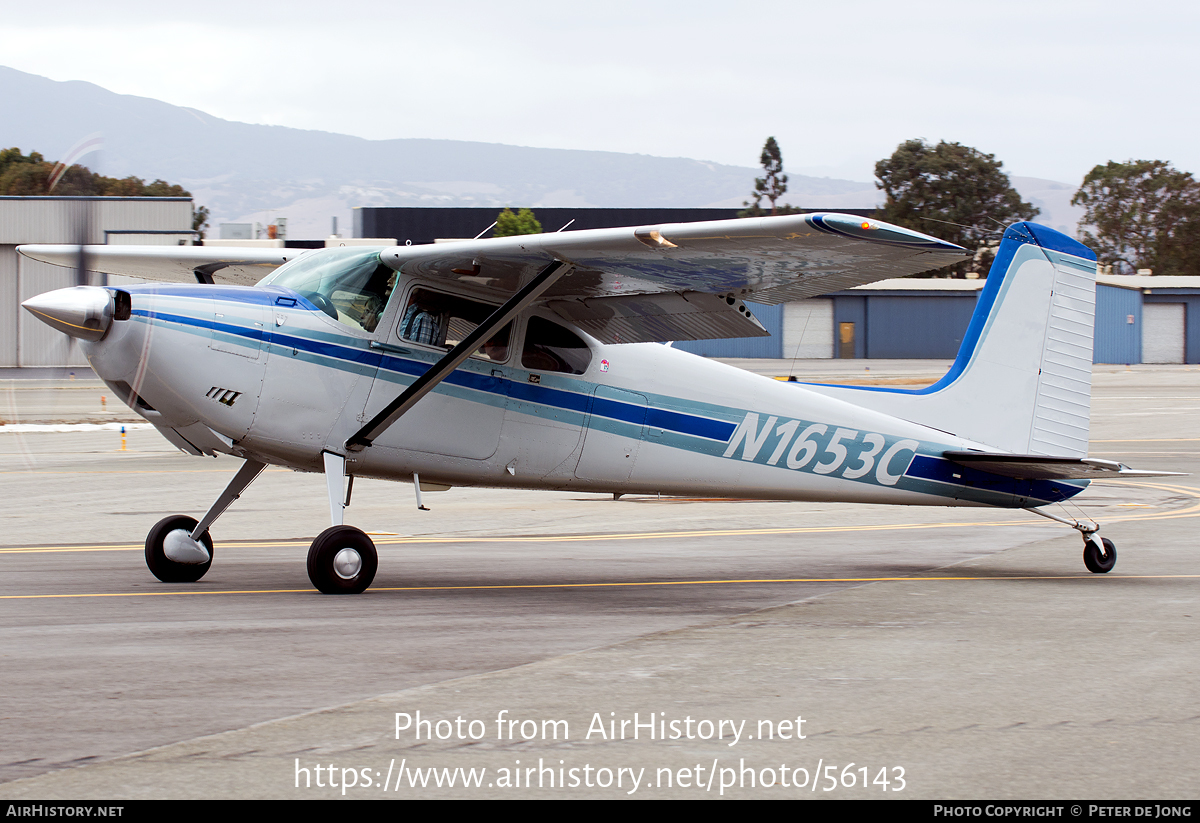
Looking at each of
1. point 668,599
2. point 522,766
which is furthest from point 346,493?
point 522,766

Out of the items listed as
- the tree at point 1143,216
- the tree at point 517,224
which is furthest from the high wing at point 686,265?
the tree at point 1143,216

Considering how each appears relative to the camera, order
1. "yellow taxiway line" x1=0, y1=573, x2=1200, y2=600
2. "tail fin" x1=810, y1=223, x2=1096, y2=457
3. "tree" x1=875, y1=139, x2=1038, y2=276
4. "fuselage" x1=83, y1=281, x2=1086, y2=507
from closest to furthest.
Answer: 1. "fuselage" x1=83, y1=281, x2=1086, y2=507
2. "yellow taxiway line" x1=0, y1=573, x2=1200, y2=600
3. "tail fin" x1=810, y1=223, x2=1096, y2=457
4. "tree" x1=875, y1=139, x2=1038, y2=276

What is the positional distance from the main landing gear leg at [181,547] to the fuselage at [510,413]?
84 cm

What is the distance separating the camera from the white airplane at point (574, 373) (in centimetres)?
820

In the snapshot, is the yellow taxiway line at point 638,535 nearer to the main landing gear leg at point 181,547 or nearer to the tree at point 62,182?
the main landing gear leg at point 181,547

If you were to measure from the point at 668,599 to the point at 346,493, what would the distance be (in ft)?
8.93

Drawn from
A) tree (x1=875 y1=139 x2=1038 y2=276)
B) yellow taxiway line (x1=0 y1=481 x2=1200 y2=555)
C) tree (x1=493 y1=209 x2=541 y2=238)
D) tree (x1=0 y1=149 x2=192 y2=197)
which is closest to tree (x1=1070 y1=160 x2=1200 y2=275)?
tree (x1=875 y1=139 x2=1038 y2=276)

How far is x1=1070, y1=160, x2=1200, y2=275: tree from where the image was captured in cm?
11244

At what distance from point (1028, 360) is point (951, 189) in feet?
326

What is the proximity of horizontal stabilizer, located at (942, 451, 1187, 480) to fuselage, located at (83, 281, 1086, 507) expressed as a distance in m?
0.11

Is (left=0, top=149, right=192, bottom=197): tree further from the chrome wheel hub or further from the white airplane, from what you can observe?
the chrome wheel hub

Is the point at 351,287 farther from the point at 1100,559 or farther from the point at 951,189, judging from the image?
the point at 951,189

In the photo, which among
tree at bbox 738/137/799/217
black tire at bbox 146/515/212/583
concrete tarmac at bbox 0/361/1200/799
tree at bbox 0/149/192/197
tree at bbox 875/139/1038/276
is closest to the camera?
concrete tarmac at bbox 0/361/1200/799

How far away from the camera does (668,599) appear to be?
8984mm
